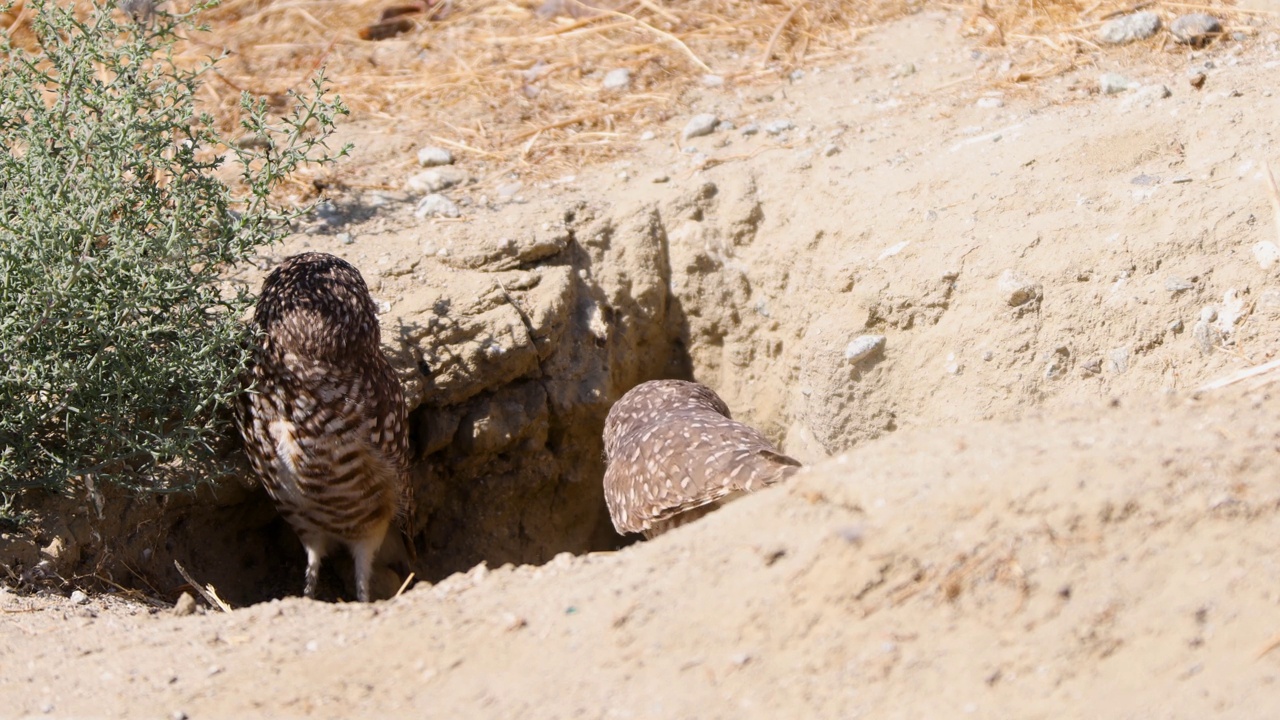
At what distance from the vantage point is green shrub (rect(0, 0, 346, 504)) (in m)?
4.05

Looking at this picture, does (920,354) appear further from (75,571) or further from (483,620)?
(75,571)

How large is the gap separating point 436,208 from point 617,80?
5.55 ft

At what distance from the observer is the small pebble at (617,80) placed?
7207 millimetres

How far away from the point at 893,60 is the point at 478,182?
102 inches

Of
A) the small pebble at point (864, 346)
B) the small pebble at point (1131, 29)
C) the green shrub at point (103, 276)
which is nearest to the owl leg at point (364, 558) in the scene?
the green shrub at point (103, 276)

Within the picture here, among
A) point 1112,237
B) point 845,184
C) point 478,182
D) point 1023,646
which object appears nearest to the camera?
point 1023,646

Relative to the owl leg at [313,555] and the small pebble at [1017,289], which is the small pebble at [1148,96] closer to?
the small pebble at [1017,289]

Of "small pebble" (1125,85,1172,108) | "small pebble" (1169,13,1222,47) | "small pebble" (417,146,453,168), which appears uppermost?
"small pebble" (1169,13,1222,47)

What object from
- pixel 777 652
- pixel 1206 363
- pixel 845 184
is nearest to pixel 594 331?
pixel 845 184

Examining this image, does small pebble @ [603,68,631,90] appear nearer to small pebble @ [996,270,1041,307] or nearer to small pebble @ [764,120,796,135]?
small pebble @ [764,120,796,135]

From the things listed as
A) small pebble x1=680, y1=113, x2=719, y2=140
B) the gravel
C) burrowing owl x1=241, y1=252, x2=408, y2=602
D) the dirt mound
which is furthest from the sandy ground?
burrowing owl x1=241, y1=252, x2=408, y2=602

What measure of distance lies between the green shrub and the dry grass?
2.02 meters

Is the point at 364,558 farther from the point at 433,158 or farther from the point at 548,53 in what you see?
the point at 548,53

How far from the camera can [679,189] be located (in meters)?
A: 6.27
